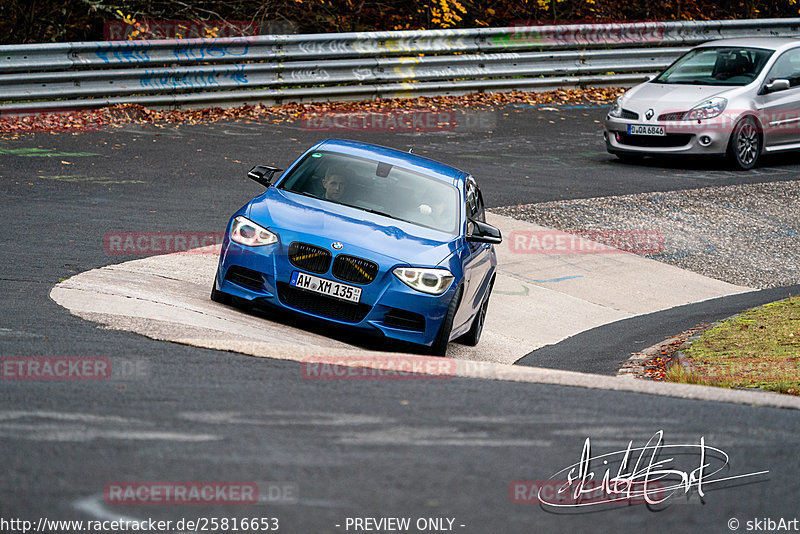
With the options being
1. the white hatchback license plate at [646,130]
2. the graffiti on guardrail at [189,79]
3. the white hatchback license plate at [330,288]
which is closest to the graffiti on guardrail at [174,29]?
the graffiti on guardrail at [189,79]

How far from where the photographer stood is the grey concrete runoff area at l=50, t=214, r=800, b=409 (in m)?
6.63

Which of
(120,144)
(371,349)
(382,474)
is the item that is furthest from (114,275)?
(120,144)

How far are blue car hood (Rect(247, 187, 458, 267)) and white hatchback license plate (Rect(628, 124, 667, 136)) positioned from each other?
28.7ft

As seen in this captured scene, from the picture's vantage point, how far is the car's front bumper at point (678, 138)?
16.3 metres

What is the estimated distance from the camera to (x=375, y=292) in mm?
7754

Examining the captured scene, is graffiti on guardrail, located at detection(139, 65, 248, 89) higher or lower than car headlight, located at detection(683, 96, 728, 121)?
lower

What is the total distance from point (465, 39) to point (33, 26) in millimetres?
8402

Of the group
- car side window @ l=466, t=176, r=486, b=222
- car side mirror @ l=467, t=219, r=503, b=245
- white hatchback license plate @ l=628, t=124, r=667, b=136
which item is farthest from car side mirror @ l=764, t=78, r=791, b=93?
car side mirror @ l=467, t=219, r=503, b=245

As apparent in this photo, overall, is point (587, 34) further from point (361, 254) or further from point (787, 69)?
point (361, 254)

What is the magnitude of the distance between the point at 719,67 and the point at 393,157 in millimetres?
10216

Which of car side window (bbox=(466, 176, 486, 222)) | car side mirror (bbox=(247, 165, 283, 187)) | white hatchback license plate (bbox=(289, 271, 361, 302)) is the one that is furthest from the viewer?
car side window (bbox=(466, 176, 486, 222))

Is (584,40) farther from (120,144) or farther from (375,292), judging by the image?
(375,292)

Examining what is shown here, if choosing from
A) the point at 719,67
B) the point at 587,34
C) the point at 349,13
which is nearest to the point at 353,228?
the point at 719,67
